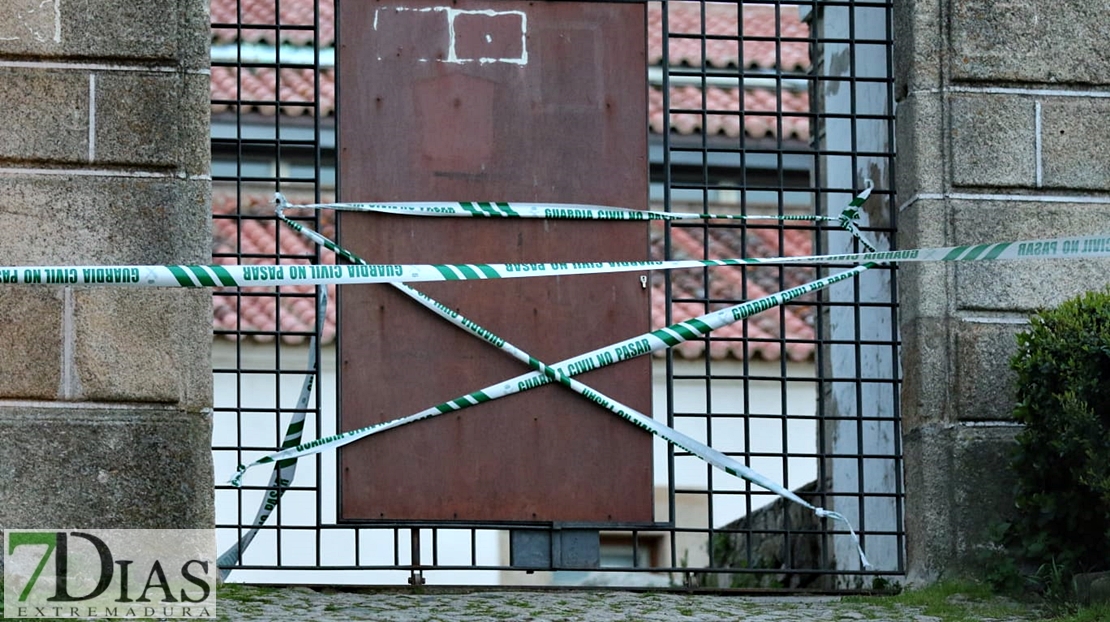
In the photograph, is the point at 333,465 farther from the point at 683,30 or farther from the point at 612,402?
the point at 612,402

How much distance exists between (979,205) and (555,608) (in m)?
2.33

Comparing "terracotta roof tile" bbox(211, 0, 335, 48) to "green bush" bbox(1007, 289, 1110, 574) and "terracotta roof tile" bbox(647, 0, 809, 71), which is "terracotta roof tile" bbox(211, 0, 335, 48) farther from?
"green bush" bbox(1007, 289, 1110, 574)

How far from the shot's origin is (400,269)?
6.76 meters

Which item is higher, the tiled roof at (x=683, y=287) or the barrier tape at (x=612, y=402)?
the tiled roof at (x=683, y=287)

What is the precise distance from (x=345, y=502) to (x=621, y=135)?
1.82 meters

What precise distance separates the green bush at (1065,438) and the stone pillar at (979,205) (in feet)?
1.00

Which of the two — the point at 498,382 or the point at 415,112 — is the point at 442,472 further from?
the point at 415,112

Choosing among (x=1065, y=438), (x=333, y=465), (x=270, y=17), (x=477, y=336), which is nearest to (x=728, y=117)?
(x=270, y=17)

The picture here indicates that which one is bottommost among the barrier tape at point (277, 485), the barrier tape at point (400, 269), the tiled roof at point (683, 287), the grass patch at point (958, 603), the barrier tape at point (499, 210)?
the grass patch at point (958, 603)

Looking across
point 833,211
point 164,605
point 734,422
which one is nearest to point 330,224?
point 734,422

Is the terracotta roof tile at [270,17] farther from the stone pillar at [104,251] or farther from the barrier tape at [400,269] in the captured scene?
the barrier tape at [400,269]

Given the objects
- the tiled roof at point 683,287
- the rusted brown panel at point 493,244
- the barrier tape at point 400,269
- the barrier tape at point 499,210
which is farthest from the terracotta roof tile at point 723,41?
the barrier tape at point 400,269

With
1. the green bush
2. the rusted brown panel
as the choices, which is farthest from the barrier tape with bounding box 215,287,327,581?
the green bush

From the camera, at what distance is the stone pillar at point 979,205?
7656mm
